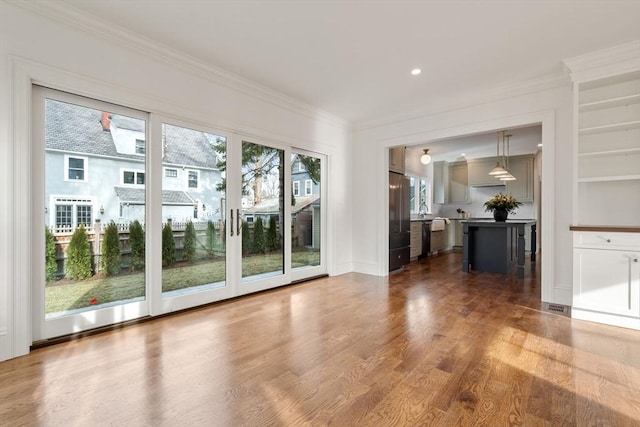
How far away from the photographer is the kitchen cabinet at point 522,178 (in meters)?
7.79

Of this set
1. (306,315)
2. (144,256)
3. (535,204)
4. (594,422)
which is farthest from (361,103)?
(535,204)

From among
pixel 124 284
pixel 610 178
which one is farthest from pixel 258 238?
pixel 610 178

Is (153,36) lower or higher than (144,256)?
higher

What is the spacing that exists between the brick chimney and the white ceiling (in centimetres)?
81

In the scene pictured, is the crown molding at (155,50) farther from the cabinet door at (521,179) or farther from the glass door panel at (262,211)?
the cabinet door at (521,179)

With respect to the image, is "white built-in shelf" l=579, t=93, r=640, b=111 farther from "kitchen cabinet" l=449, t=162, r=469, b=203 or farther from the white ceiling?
"kitchen cabinet" l=449, t=162, r=469, b=203

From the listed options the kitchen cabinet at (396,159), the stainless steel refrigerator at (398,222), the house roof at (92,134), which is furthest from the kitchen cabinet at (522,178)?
the house roof at (92,134)

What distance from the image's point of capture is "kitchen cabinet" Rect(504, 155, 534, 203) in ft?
25.6

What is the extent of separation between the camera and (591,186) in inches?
138

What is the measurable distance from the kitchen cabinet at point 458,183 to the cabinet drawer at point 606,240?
5.91m

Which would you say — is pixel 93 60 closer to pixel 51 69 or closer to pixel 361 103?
pixel 51 69

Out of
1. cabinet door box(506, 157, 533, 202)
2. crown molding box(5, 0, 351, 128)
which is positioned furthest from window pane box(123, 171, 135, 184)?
cabinet door box(506, 157, 533, 202)

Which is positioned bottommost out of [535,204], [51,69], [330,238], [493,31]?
[330,238]

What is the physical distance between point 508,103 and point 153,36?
4.27m
